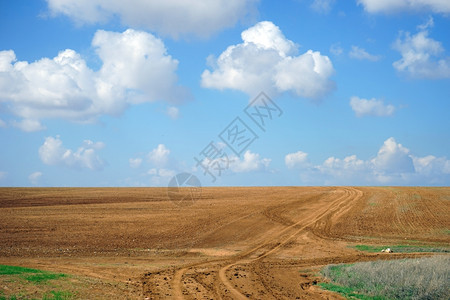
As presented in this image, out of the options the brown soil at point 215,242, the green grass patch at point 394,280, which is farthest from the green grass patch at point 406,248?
the green grass patch at point 394,280

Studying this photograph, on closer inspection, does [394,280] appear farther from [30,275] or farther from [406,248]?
[30,275]

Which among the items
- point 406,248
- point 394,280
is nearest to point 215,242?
point 406,248

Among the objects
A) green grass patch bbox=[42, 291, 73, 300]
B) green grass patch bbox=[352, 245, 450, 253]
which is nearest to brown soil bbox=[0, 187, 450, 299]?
green grass patch bbox=[42, 291, 73, 300]

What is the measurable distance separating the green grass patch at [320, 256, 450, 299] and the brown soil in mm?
1039

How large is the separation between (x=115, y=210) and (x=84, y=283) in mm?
26920

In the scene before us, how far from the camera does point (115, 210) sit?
125ft

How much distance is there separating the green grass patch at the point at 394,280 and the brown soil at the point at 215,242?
104cm

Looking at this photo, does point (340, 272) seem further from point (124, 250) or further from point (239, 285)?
point (124, 250)

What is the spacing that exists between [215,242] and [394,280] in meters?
13.5

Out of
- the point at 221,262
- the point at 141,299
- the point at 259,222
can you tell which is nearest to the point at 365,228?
the point at 259,222

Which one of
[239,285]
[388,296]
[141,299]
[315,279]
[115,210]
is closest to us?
[141,299]

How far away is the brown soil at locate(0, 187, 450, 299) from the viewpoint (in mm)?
13227

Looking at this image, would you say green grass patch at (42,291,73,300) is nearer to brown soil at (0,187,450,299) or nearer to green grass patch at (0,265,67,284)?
brown soil at (0,187,450,299)

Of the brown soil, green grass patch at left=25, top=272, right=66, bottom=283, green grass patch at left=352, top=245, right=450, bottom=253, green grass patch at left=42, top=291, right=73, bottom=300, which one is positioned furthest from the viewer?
green grass patch at left=352, top=245, right=450, bottom=253
